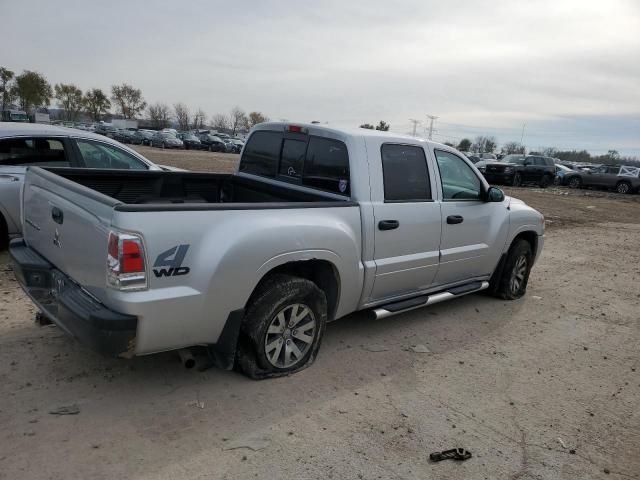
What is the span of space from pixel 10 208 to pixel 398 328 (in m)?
4.76

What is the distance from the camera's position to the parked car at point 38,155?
6.09 meters

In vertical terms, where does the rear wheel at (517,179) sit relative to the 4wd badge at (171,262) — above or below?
above

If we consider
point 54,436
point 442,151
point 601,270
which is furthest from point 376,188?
point 601,270

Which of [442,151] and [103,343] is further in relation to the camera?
[442,151]

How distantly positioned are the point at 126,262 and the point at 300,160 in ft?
7.23

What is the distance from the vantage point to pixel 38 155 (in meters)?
6.33

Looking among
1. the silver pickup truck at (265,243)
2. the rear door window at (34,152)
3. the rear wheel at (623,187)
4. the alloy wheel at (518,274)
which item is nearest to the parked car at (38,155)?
the rear door window at (34,152)

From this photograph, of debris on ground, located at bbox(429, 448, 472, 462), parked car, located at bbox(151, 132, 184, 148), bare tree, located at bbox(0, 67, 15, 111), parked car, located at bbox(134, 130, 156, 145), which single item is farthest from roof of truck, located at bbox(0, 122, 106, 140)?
bare tree, located at bbox(0, 67, 15, 111)

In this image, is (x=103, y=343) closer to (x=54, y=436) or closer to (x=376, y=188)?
(x=54, y=436)

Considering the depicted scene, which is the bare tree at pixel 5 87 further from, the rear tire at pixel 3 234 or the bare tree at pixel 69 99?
the rear tire at pixel 3 234

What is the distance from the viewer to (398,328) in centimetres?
504

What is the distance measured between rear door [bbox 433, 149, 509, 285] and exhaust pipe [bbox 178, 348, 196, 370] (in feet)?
8.45

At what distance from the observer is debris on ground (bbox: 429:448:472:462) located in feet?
9.96

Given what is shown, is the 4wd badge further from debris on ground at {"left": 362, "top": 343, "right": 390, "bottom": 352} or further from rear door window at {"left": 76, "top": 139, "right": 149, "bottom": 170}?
rear door window at {"left": 76, "top": 139, "right": 149, "bottom": 170}
